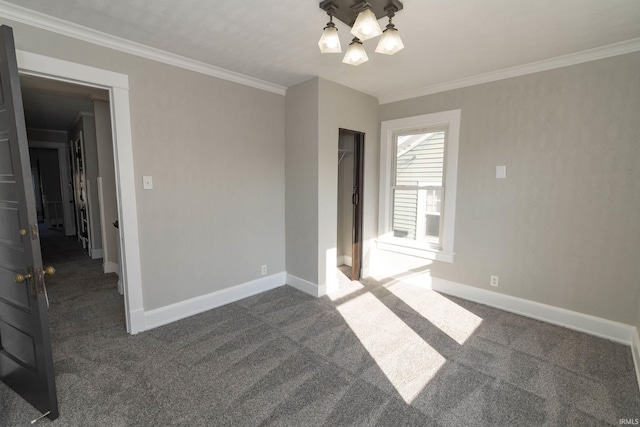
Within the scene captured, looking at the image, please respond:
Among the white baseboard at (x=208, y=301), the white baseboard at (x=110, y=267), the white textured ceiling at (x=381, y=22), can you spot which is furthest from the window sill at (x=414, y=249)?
the white baseboard at (x=110, y=267)

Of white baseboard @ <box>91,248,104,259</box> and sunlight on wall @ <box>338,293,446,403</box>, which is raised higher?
white baseboard @ <box>91,248,104,259</box>

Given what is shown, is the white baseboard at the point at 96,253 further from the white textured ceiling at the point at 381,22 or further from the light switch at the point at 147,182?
the white textured ceiling at the point at 381,22

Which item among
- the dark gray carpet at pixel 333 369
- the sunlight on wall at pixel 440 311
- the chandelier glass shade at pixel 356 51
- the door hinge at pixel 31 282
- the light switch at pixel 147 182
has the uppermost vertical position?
the chandelier glass shade at pixel 356 51

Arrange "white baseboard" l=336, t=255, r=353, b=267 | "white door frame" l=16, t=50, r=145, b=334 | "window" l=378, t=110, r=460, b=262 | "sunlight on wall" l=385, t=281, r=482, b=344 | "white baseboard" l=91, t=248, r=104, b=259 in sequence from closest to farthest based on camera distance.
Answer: "white door frame" l=16, t=50, r=145, b=334
"sunlight on wall" l=385, t=281, r=482, b=344
"window" l=378, t=110, r=460, b=262
"white baseboard" l=336, t=255, r=353, b=267
"white baseboard" l=91, t=248, r=104, b=259

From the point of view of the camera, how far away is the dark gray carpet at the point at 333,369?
1.76 meters

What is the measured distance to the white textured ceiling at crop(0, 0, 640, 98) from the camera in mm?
1877

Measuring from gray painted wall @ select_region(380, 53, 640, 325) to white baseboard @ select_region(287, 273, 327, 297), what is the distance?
5.47 feet

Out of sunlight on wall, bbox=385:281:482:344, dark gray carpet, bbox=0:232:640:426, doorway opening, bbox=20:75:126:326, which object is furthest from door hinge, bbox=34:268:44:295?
sunlight on wall, bbox=385:281:482:344

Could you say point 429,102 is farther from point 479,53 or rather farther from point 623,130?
point 623,130

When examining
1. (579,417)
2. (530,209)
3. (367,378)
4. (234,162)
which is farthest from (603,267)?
(234,162)

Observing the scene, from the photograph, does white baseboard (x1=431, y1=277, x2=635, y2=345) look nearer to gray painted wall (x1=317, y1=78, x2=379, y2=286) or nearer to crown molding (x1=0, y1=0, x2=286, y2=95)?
gray painted wall (x1=317, y1=78, x2=379, y2=286)

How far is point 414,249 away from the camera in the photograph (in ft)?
12.4

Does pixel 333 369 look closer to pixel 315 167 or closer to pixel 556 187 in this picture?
pixel 315 167

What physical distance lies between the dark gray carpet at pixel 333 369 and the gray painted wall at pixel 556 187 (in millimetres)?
439
